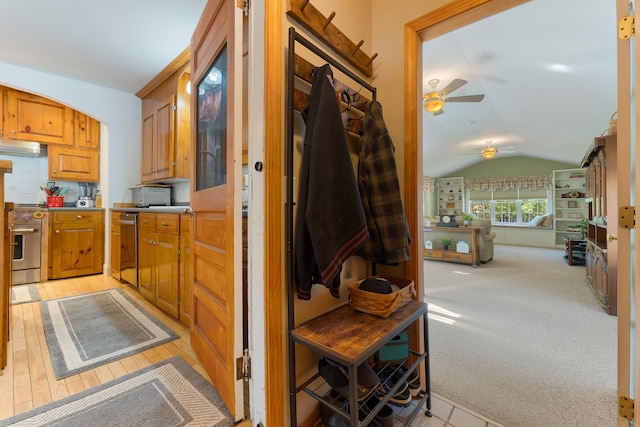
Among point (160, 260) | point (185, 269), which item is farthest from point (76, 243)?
point (185, 269)

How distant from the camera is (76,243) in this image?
3352mm

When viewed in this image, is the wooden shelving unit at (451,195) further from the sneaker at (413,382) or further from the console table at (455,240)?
the sneaker at (413,382)

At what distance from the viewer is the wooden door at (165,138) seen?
2.92m

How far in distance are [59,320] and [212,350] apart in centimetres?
182

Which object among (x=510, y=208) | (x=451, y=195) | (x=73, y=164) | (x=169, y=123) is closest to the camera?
(x=169, y=123)

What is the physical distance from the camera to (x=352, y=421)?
799 mm

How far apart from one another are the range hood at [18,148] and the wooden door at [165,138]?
5.06 ft

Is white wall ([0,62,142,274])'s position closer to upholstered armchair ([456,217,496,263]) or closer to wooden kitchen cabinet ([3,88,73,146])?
wooden kitchen cabinet ([3,88,73,146])

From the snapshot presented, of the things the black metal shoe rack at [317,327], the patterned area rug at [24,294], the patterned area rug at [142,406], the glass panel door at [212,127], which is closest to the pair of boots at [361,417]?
the black metal shoe rack at [317,327]

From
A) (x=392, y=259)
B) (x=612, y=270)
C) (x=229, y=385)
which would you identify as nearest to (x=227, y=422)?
(x=229, y=385)

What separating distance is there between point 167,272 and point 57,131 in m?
3.05

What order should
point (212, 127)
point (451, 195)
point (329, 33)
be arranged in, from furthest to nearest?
point (451, 195) → point (212, 127) → point (329, 33)

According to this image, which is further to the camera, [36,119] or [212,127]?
[36,119]

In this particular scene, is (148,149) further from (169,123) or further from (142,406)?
(142,406)
